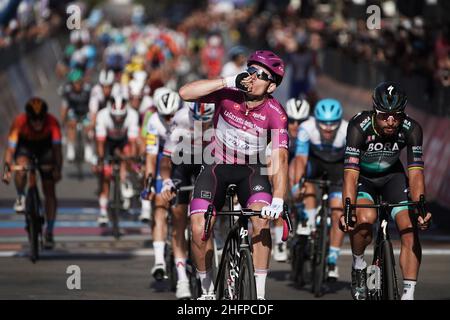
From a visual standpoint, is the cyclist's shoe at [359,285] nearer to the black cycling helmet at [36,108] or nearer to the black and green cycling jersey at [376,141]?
the black and green cycling jersey at [376,141]

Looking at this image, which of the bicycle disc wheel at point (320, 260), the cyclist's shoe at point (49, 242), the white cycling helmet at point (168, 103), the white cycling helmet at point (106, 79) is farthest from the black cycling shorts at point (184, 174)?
the white cycling helmet at point (106, 79)

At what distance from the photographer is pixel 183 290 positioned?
44.4 ft

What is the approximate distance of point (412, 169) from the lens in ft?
37.6

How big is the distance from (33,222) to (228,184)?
556 cm

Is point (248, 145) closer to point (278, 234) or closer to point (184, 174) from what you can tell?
point (184, 174)

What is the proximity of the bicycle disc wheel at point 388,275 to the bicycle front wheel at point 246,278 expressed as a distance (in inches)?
44.7

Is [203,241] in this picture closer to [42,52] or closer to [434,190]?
[434,190]

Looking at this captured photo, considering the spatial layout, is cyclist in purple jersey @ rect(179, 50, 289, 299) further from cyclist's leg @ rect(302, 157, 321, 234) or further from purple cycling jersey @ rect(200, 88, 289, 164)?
cyclist's leg @ rect(302, 157, 321, 234)

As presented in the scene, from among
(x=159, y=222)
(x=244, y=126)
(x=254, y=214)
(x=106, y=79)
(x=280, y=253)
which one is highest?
(x=106, y=79)

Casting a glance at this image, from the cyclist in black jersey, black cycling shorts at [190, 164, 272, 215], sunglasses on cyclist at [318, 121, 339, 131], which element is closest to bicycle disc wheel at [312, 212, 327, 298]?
sunglasses on cyclist at [318, 121, 339, 131]

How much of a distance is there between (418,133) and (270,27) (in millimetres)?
47261

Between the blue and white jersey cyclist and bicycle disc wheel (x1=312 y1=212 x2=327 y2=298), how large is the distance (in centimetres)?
14

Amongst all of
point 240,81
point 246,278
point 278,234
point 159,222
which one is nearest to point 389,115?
point 240,81

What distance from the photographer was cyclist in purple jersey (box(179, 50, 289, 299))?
11.1 m
